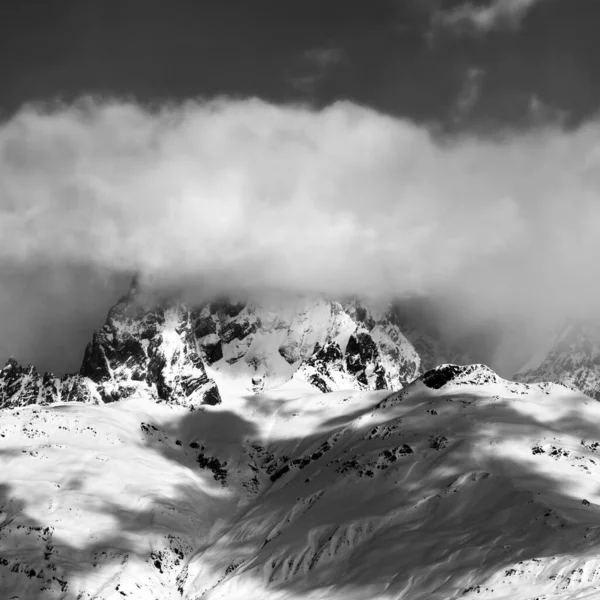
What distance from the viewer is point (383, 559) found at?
522ft

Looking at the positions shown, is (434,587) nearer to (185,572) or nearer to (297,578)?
(297,578)

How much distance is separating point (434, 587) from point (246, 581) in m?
44.4

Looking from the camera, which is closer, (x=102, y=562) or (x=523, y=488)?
(x=523, y=488)

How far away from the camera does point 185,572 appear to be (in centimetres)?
19062

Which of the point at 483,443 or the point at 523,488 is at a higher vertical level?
the point at 483,443

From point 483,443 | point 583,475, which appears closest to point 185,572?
point 483,443

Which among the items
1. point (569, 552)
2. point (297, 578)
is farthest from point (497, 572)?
point (297, 578)

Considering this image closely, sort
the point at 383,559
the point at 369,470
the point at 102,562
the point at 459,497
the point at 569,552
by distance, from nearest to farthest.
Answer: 1. the point at 569,552
2. the point at 383,559
3. the point at 459,497
4. the point at 102,562
5. the point at 369,470

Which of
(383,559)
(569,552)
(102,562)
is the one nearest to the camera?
(569,552)

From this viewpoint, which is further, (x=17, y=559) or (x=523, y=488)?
(x=17, y=559)

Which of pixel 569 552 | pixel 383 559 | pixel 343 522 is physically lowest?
pixel 569 552

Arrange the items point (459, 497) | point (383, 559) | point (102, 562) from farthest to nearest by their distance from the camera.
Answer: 1. point (102, 562)
2. point (459, 497)
3. point (383, 559)

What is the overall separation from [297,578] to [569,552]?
171 feet

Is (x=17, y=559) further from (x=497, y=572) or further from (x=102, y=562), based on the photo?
(x=497, y=572)
